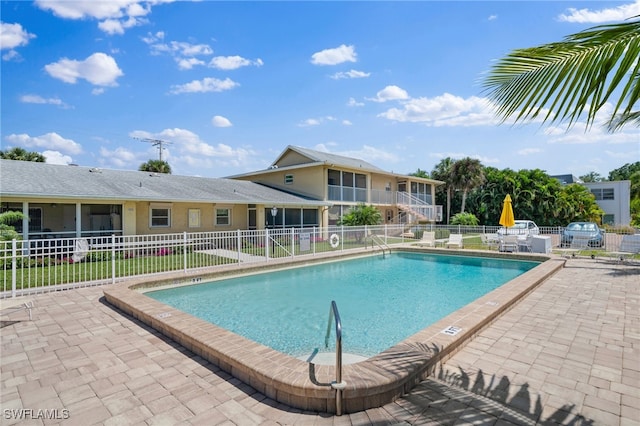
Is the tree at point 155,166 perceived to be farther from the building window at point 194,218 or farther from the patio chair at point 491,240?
the patio chair at point 491,240

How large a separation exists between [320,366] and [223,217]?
18.8 m

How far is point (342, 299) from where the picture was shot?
9.16m

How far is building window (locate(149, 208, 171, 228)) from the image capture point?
18156mm

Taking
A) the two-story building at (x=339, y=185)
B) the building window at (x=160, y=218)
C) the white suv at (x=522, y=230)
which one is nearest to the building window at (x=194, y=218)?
the building window at (x=160, y=218)

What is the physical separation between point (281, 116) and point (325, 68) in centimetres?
750

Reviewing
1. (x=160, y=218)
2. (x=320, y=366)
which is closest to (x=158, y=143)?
(x=160, y=218)

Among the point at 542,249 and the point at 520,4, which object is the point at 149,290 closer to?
the point at 520,4

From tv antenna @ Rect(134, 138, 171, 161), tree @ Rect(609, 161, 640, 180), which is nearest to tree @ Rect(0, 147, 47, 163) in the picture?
tv antenna @ Rect(134, 138, 171, 161)

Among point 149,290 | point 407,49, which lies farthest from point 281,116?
point 149,290

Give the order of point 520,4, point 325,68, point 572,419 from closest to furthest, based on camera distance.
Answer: point 572,419 → point 520,4 → point 325,68

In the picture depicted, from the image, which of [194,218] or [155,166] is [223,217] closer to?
[194,218]

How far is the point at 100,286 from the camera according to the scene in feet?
29.0

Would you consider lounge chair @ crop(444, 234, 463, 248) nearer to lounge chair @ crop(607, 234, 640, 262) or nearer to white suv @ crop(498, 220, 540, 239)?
white suv @ crop(498, 220, 540, 239)

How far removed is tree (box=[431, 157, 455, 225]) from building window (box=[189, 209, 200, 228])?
1028 inches
